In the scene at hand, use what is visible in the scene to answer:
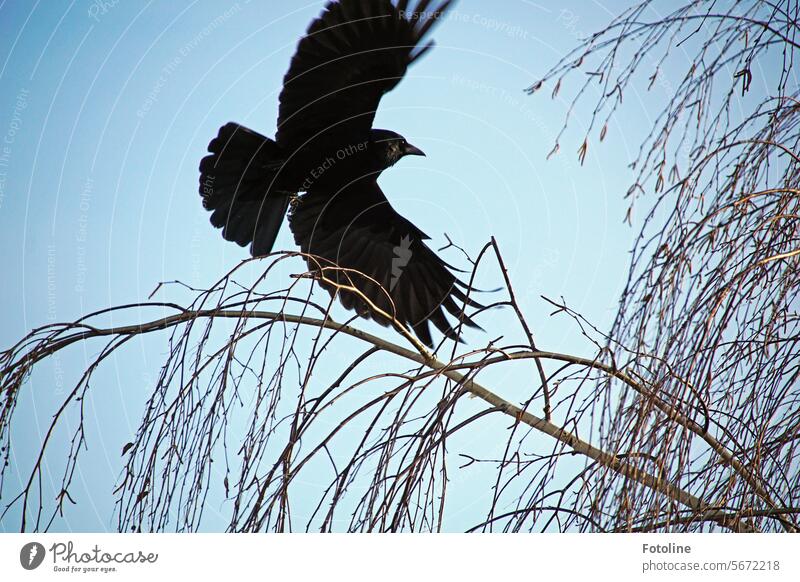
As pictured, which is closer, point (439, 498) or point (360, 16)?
point (439, 498)

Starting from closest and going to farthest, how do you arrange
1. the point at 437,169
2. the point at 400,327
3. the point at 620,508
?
the point at 620,508 → the point at 400,327 → the point at 437,169

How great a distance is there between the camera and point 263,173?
220cm

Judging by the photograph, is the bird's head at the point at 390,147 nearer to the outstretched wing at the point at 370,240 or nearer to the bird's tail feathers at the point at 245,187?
the outstretched wing at the point at 370,240

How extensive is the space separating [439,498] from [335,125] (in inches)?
58.6

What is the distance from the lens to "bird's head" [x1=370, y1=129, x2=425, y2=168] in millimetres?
2189

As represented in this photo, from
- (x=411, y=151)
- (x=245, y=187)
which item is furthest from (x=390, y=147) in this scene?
(x=245, y=187)

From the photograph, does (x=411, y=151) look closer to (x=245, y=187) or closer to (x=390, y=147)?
(x=390, y=147)

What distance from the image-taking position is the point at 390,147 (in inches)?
86.8

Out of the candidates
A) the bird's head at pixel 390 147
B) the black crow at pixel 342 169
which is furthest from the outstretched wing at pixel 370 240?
the bird's head at pixel 390 147

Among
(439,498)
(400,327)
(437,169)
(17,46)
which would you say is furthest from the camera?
(437,169)

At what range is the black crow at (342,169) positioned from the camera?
6.17 feet

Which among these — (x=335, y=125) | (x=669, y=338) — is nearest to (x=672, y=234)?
(x=669, y=338)
